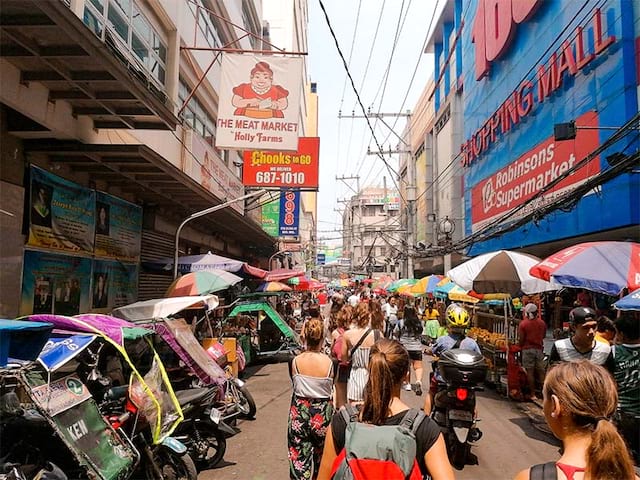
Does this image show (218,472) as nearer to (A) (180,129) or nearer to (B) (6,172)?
(B) (6,172)

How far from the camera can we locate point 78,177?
8.58 meters

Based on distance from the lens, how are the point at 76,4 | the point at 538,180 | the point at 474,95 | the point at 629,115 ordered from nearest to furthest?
the point at 76,4
the point at 629,115
the point at 538,180
the point at 474,95

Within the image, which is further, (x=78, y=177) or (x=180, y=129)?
(x=180, y=129)

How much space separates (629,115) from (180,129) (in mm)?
10902

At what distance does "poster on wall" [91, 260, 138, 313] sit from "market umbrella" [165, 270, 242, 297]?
1.41 m

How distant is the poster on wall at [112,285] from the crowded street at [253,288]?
0.05 meters

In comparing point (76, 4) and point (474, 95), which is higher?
point (474, 95)

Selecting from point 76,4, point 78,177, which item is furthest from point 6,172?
point 76,4

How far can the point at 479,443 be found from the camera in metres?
6.38

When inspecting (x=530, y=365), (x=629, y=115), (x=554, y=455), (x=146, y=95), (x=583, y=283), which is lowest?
(x=554, y=455)

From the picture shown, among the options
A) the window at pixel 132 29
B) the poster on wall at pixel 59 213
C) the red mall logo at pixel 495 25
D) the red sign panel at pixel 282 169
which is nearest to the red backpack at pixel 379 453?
the poster on wall at pixel 59 213

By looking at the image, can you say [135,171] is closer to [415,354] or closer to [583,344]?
[415,354]

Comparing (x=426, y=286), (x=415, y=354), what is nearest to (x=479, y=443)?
(x=415, y=354)

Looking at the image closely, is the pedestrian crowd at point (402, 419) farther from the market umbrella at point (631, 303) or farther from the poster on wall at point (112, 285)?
the poster on wall at point (112, 285)
